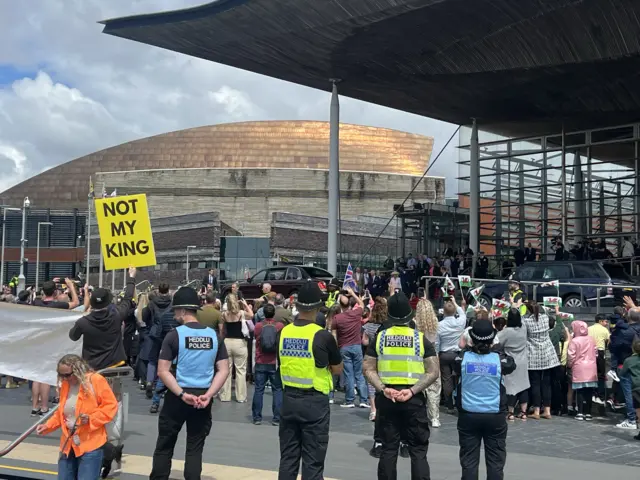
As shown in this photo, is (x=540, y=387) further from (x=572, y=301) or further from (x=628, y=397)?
(x=572, y=301)

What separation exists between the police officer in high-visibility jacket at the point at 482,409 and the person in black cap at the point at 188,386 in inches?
85.3

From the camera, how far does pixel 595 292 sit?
61.8 ft

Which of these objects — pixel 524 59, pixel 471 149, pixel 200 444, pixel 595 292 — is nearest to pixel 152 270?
pixel 471 149

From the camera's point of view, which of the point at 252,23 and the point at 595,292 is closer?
the point at 595,292

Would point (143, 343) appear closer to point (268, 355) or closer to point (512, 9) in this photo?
point (268, 355)

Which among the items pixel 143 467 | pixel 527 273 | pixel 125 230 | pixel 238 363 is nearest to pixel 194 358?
pixel 143 467

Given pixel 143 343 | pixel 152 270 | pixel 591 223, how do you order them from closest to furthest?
pixel 143 343 < pixel 591 223 < pixel 152 270

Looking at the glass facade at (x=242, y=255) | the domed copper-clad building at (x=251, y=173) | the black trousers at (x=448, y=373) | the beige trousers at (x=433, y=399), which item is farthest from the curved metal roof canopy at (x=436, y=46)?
the domed copper-clad building at (x=251, y=173)

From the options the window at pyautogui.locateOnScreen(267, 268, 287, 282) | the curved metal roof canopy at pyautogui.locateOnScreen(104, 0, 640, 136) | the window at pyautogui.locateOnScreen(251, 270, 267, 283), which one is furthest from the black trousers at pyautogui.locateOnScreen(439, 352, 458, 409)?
the window at pyautogui.locateOnScreen(251, 270, 267, 283)

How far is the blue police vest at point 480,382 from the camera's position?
6902mm

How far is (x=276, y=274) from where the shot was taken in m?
26.8

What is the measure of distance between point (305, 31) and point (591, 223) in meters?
15.0

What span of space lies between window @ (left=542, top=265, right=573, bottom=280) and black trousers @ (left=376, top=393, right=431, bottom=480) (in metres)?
15.2

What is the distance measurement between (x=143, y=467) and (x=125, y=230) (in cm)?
399
